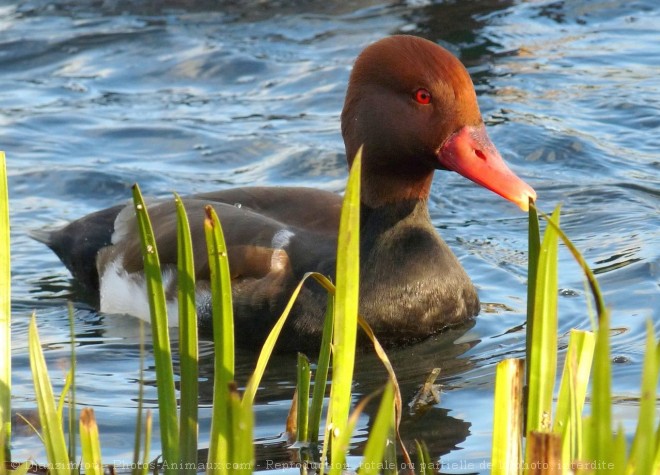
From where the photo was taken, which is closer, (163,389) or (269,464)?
(163,389)

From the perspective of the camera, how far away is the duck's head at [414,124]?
4852 millimetres

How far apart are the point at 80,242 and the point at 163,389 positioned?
3752mm

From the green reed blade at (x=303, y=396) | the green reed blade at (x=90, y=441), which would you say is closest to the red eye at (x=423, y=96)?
the green reed blade at (x=303, y=396)

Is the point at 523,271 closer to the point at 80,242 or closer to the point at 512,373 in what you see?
the point at 80,242

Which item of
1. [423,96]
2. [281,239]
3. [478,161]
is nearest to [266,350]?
[478,161]

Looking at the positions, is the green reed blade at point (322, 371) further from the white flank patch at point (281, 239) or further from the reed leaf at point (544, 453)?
the white flank patch at point (281, 239)

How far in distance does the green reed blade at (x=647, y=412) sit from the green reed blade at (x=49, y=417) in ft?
4.16

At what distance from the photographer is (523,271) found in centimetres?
604

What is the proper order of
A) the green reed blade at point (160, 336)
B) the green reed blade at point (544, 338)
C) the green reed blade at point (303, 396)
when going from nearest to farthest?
the green reed blade at point (544, 338) → the green reed blade at point (160, 336) → the green reed blade at point (303, 396)

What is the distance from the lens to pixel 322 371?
10.2 feet

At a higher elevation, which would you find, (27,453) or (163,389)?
(163,389)

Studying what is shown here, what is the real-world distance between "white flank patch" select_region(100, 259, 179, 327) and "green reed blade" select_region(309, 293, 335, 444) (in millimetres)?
2347

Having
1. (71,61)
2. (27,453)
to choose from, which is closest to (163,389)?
(27,453)

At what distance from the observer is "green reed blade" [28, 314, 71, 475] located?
269 centimetres
